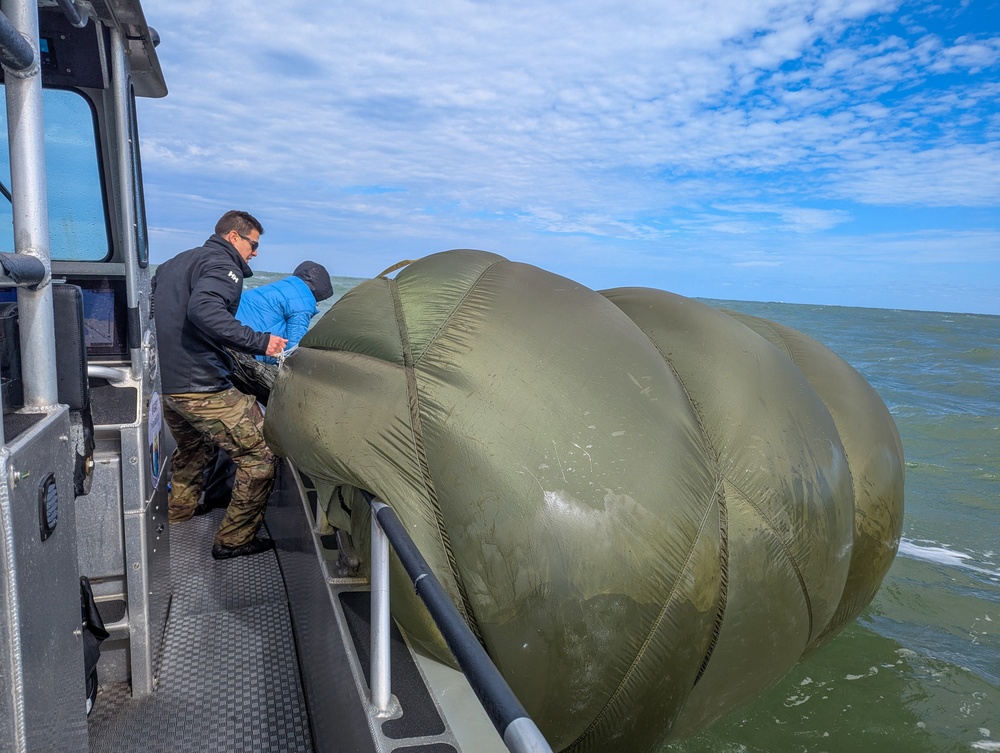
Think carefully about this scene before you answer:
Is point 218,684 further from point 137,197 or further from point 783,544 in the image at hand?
point 783,544

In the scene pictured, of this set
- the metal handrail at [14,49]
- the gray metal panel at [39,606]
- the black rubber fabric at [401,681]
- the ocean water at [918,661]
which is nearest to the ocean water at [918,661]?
the ocean water at [918,661]

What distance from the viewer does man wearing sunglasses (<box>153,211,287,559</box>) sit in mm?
3544

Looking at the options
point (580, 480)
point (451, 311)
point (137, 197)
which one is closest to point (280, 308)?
point (137, 197)

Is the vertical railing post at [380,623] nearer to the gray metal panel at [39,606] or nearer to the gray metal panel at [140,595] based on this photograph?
the gray metal panel at [39,606]

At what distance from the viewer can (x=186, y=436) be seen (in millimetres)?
4078

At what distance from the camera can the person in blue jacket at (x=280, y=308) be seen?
16.8ft

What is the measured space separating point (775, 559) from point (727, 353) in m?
0.70

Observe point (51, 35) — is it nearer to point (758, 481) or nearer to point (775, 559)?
point (758, 481)

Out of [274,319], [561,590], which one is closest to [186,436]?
[274,319]

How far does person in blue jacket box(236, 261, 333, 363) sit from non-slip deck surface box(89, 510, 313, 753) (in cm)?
209

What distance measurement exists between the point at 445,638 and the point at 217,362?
2.83 m

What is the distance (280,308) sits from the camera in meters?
5.22

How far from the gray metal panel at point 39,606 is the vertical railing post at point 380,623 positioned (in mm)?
589

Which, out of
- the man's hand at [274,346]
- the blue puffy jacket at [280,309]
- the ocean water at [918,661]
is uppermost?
the blue puffy jacket at [280,309]
